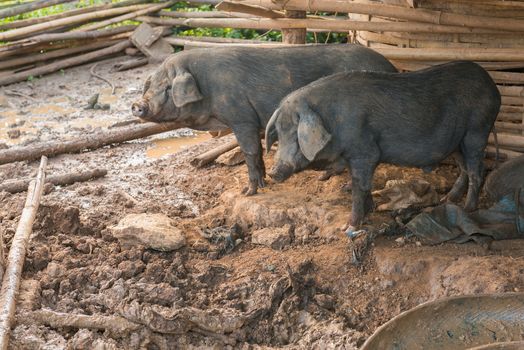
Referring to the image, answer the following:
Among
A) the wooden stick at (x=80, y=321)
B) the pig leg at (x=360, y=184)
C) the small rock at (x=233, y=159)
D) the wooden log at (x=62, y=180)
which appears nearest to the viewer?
the wooden stick at (x=80, y=321)

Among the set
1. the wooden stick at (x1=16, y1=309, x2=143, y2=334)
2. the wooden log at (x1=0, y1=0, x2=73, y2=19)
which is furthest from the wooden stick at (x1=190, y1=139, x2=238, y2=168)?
the wooden log at (x1=0, y1=0, x2=73, y2=19)

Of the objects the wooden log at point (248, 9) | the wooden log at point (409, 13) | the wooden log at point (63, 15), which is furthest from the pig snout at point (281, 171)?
the wooden log at point (63, 15)

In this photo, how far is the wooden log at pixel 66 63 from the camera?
37.4 feet

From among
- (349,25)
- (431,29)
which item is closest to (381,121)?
(431,29)

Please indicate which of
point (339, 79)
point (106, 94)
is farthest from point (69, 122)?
point (339, 79)

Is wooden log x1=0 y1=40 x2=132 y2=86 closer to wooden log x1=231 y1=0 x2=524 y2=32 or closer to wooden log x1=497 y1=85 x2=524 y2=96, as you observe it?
wooden log x1=231 y1=0 x2=524 y2=32

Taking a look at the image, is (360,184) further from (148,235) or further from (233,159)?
(233,159)

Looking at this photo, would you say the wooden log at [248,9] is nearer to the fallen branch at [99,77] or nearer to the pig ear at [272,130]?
the pig ear at [272,130]

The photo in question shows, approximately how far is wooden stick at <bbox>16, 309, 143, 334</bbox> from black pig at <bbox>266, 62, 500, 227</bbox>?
4.71ft

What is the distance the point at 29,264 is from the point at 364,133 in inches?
94.4

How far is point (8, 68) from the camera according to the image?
38.2ft

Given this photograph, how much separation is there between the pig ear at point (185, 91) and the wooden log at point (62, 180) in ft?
4.82

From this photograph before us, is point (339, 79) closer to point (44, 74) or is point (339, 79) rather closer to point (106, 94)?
point (106, 94)

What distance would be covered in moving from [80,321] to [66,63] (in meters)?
7.76
